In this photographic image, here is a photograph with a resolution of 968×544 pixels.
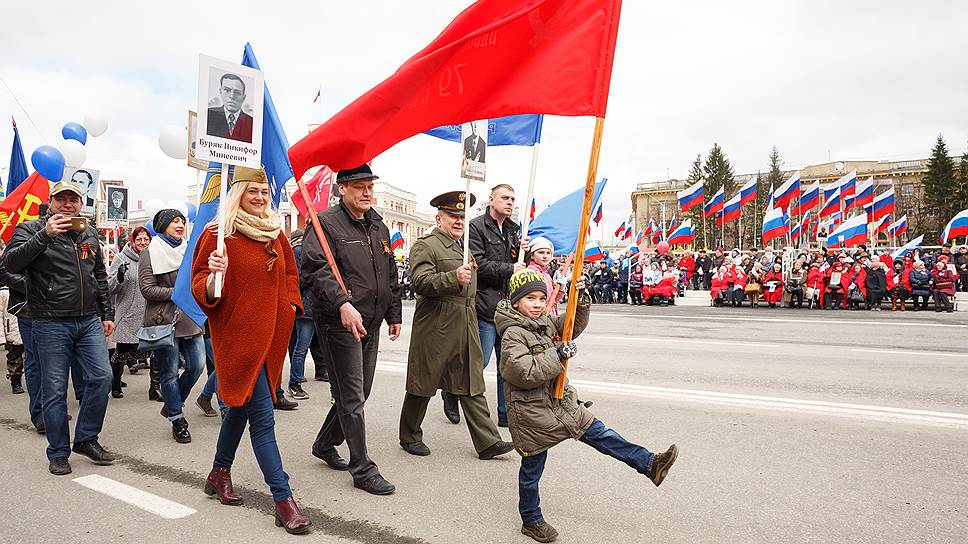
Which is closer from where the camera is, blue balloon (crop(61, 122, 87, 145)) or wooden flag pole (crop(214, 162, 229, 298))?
wooden flag pole (crop(214, 162, 229, 298))

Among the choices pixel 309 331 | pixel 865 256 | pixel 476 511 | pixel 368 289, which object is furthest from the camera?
pixel 865 256

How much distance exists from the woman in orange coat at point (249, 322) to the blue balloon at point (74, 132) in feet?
36.9

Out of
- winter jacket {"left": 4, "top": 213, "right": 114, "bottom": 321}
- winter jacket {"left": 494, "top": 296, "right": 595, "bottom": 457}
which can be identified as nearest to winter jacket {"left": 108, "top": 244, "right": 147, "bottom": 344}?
winter jacket {"left": 4, "top": 213, "right": 114, "bottom": 321}

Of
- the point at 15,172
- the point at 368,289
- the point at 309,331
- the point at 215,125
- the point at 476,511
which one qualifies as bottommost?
the point at 476,511

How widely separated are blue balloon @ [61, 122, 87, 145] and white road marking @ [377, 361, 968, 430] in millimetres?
11122

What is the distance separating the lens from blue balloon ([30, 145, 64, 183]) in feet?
34.6

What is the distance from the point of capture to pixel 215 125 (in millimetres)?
3873

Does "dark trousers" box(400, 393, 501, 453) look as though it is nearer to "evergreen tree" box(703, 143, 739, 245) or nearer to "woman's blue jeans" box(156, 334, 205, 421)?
"woman's blue jeans" box(156, 334, 205, 421)

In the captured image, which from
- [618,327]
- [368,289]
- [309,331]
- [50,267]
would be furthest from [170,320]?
[618,327]

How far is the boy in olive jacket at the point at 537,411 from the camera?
3512 millimetres

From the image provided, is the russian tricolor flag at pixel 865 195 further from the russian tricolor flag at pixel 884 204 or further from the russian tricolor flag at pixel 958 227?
the russian tricolor flag at pixel 958 227

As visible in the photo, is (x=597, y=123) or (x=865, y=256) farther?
(x=865, y=256)

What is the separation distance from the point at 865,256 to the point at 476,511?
741 inches

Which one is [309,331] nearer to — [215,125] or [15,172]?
[215,125]
